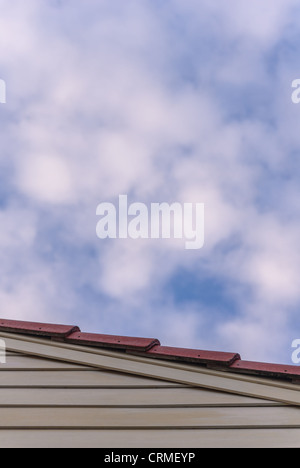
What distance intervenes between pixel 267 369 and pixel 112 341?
1018mm

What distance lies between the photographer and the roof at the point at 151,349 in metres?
3.45

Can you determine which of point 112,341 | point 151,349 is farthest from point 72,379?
point 151,349

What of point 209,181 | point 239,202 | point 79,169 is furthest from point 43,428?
point 239,202

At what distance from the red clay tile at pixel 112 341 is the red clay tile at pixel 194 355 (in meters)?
0.07

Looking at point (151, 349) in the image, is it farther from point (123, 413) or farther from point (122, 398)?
point (123, 413)

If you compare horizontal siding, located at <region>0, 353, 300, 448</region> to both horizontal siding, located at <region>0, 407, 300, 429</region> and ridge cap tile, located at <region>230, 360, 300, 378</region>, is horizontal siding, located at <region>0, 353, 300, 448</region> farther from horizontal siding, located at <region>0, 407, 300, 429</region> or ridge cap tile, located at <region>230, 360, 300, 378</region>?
ridge cap tile, located at <region>230, 360, 300, 378</region>

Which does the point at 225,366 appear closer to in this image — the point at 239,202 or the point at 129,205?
the point at 129,205

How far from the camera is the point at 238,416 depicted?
312 centimetres

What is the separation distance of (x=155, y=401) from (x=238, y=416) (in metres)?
0.48

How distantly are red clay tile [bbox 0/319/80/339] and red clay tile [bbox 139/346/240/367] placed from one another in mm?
616

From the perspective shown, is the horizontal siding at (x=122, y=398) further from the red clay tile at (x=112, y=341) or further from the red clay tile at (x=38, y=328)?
the red clay tile at (x=38, y=328)

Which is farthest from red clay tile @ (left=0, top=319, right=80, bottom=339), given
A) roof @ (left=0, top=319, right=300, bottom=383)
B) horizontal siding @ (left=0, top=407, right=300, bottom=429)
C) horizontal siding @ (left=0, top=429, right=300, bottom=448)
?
horizontal siding @ (left=0, top=429, right=300, bottom=448)

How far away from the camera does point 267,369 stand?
3.45 metres
